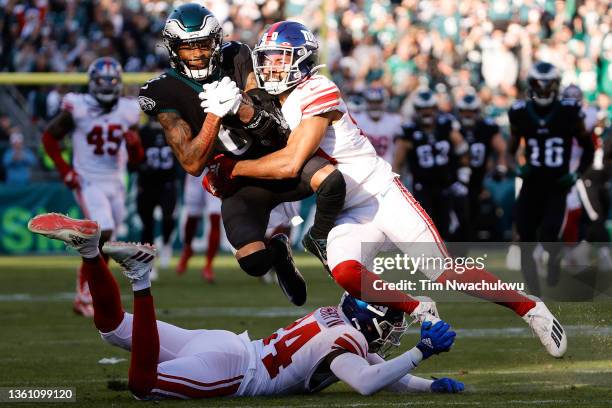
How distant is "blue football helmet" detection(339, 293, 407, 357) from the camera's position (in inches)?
213

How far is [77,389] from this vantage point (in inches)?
227

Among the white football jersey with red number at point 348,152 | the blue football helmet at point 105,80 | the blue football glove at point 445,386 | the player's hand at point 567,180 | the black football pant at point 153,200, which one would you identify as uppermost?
the white football jersey with red number at point 348,152

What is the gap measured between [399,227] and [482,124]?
25.4 ft

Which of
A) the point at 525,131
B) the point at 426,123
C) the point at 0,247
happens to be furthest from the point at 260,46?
the point at 0,247

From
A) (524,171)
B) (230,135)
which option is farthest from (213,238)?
(230,135)

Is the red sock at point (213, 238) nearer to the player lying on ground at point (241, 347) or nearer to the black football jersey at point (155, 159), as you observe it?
the black football jersey at point (155, 159)

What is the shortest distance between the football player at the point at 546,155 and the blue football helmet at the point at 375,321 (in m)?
4.45

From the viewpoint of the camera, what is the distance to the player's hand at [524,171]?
392 inches

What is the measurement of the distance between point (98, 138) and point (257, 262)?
4126mm

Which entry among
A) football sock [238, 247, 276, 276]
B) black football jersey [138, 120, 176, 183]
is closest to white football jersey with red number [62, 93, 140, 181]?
black football jersey [138, 120, 176, 183]

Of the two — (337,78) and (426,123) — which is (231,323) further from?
(337,78)

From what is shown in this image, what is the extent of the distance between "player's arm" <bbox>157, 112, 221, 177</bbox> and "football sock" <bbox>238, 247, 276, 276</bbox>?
0.49 meters

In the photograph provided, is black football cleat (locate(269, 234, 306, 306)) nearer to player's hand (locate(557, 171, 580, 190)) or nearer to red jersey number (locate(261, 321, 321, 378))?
red jersey number (locate(261, 321, 321, 378))

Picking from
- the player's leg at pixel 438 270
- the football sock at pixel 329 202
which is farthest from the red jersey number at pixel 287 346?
the player's leg at pixel 438 270
